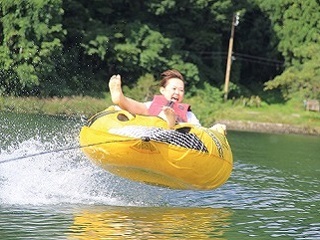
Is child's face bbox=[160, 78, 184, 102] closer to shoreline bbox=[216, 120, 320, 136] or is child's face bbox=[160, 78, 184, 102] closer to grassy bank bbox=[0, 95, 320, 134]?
grassy bank bbox=[0, 95, 320, 134]

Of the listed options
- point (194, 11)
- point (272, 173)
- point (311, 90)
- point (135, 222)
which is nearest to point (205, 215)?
point (135, 222)

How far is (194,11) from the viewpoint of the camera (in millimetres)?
36250

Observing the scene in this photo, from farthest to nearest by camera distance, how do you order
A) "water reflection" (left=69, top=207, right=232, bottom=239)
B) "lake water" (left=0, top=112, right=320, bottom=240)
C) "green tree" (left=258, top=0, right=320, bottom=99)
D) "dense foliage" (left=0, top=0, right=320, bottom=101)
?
"green tree" (left=258, top=0, right=320, bottom=99) → "dense foliage" (left=0, top=0, right=320, bottom=101) → "lake water" (left=0, top=112, right=320, bottom=240) → "water reflection" (left=69, top=207, right=232, bottom=239)

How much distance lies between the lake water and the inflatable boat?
1.13 ft

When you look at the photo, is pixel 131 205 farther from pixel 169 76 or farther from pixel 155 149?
pixel 169 76

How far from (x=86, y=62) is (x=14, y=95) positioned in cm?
836

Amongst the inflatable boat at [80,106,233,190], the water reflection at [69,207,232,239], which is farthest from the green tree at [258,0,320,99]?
the water reflection at [69,207,232,239]

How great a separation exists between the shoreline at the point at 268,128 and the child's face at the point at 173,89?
19.4m

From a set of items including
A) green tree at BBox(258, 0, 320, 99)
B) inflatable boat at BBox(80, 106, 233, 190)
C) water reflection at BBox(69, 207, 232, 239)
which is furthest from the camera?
green tree at BBox(258, 0, 320, 99)

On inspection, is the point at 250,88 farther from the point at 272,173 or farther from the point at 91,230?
the point at 91,230

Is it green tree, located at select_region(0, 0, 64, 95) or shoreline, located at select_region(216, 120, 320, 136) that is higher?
green tree, located at select_region(0, 0, 64, 95)

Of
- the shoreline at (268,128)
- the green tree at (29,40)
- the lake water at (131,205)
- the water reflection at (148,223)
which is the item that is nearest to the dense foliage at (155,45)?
the green tree at (29,40)

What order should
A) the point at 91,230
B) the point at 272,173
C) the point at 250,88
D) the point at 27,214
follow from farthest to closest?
1. the point at 250,88
2. the point at 272,173
3. the point at 27,214
4. the point at 91,230

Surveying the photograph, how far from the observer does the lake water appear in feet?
23.7
